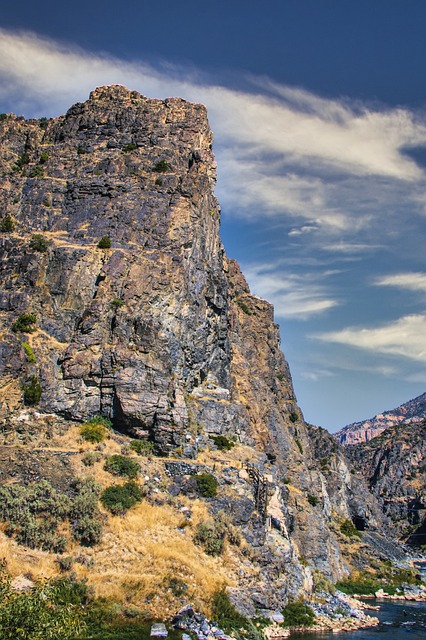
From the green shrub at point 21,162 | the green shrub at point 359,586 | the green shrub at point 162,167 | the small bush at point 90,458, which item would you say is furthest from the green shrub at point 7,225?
the green shrub at point 359,586

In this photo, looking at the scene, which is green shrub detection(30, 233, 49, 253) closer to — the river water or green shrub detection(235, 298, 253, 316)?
green shrub detection(235, 298, 253, 316)

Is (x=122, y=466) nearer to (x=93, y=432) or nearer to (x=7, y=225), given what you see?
(x=93, y=432)

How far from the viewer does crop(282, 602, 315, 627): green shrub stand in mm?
44375

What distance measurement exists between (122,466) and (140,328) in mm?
15225

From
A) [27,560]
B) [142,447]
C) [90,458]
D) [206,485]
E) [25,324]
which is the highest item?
[25,324]

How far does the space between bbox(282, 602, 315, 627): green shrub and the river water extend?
2.72ft

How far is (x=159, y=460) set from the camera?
163 ft

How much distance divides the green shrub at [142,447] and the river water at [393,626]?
19.2 m

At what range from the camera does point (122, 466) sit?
154ft

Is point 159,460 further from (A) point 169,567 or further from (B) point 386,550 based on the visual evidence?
(B) point 386,550

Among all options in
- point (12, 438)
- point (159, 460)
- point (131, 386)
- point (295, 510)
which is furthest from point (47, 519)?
point (295, 510)

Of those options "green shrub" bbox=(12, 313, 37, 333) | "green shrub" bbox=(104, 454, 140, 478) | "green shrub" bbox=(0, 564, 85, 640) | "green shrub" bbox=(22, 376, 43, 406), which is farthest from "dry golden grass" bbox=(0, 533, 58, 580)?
"green shrub" bbox=(12, 313, 37, 333)

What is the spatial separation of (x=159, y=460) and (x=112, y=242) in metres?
26.9

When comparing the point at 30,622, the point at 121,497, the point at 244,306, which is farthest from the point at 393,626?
the point at 244,306
